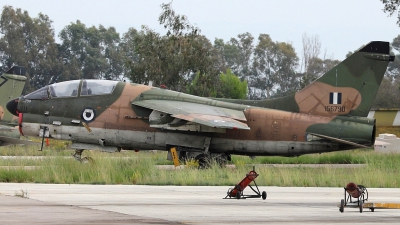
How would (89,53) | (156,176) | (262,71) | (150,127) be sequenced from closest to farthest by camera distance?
1. (156,176)
2. (150,127)
3. (89,53)
4. (262,71)

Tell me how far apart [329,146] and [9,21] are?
84.4 m

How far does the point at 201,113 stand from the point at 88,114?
3823 millimetres

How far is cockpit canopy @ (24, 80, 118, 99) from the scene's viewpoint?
25.6 metres

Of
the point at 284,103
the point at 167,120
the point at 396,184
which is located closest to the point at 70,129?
the point at 167,120

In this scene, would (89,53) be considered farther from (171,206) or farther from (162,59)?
(171,206)

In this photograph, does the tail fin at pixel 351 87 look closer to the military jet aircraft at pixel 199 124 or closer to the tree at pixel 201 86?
the military jet aircraft at pixel 199 124

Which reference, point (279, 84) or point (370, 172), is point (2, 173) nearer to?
point (370, 172)

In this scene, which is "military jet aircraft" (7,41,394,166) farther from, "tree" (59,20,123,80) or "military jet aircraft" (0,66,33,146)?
"tree" (59,20,123,80)

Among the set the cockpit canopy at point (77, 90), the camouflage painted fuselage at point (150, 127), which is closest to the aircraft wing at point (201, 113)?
the camouflage painted fuselage at point (150, 127)

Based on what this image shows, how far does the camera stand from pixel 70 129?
83.7 feet

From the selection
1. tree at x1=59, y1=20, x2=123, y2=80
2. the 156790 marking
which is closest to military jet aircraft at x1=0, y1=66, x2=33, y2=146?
the 156790 marking

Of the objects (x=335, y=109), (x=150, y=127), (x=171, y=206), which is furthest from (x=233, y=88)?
(x=171, y=206)

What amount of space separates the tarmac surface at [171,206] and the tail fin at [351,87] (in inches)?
298

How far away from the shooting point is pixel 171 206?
13.9m
